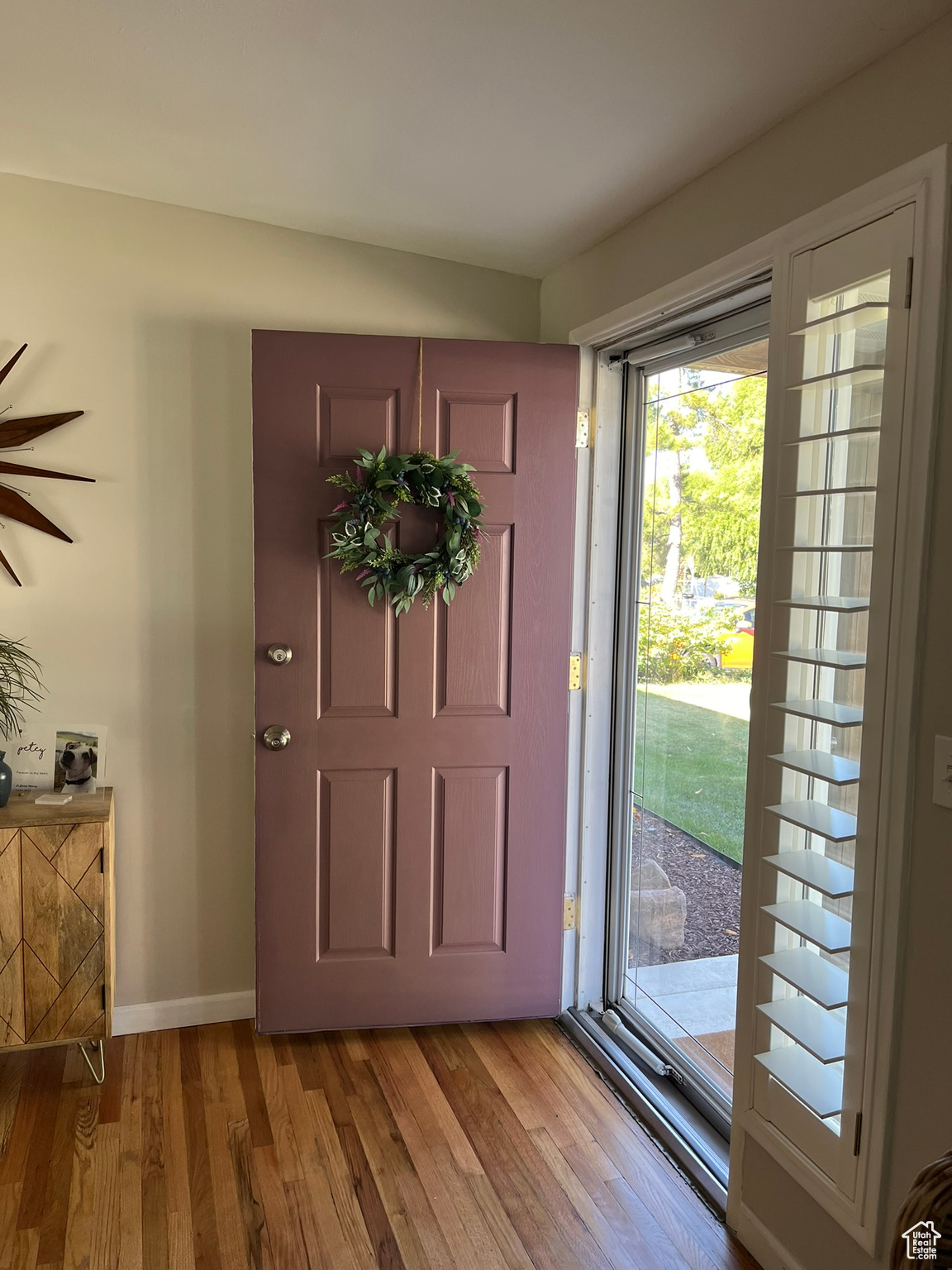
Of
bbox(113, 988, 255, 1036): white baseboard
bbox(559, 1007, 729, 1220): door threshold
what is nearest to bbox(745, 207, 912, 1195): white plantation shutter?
bbox(559, 1007, 729, 1220): door threshold

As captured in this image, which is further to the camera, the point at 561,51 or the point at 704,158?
the point at 704,158

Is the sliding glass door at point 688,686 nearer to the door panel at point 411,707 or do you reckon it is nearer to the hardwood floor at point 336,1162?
the door panel at point 411,707

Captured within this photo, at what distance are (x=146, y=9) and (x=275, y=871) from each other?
2.08m

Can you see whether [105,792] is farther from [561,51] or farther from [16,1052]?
[561,51]

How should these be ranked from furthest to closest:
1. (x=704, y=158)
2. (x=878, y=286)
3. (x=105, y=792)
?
1. (x=105, y=792)
2. (x=704, y=158)
3. (x=878, y=286)

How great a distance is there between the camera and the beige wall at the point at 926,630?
5.02ft

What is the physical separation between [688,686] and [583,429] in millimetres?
833

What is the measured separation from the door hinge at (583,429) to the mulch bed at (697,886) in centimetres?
111

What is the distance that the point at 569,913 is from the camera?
9.57 feet

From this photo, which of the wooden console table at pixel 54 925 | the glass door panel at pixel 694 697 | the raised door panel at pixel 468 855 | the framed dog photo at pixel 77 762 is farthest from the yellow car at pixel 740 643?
the framed dog photo at pixel 77 762

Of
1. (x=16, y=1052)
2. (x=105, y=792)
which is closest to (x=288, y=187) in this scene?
(x=105, y=792)

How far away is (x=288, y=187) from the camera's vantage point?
8.16 feet

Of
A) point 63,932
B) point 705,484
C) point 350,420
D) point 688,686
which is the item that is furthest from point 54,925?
point 705,484

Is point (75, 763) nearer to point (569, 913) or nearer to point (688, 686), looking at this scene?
point (569, 913)
